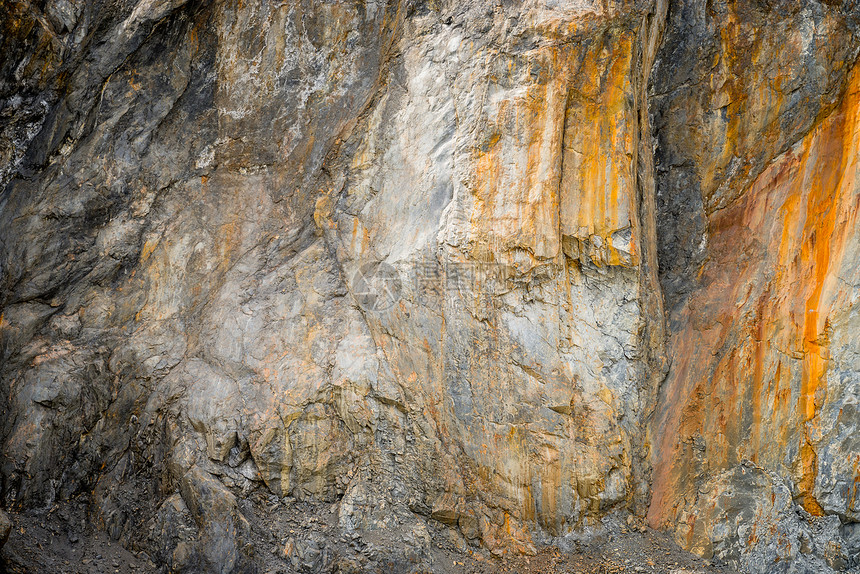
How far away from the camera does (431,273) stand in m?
7.50

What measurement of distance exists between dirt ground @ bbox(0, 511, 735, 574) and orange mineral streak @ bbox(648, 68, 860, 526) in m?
0.52

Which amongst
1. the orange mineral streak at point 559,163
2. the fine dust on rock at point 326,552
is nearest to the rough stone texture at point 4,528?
the fine dust on rock at point 326,552

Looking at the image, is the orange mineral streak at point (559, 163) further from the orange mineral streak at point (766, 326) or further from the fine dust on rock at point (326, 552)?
the fine dust on rock at point (326, 552)

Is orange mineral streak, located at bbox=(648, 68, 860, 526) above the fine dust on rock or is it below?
above

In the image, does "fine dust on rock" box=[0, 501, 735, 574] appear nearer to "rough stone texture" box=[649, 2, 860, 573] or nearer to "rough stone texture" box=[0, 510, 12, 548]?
"rough stone texture" box=[649, 2, 860, 573]

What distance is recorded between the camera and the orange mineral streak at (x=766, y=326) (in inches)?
287

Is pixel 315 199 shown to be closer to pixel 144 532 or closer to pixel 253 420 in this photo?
pixel 253 420

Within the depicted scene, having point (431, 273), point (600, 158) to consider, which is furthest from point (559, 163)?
point (431, 273)

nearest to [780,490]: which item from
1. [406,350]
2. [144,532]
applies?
[406,350]

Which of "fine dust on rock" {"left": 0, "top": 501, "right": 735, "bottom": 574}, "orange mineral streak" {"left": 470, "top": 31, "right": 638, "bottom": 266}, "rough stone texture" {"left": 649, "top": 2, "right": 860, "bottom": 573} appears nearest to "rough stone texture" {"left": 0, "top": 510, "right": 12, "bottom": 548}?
"fine dust on rock" {"left": 0, "top": 501, "right": 735, "bottom": 574}

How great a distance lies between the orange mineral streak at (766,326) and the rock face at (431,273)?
3 cm

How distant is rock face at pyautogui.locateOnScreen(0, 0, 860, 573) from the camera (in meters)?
7.20

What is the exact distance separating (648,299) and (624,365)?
86 cm

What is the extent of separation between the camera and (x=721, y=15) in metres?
7.48
